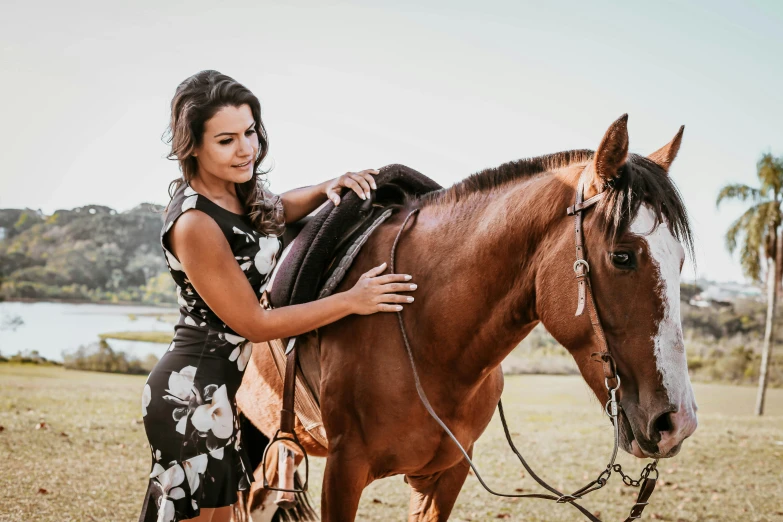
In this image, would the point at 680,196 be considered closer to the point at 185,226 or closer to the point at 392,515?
the point at 185,226

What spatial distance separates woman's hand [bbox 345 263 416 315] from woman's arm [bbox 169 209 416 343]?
0.25 ft

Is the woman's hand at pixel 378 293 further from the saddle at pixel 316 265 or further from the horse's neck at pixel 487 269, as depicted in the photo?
the saddle at pixel 316 265

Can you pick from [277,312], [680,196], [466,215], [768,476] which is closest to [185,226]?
[277,312]

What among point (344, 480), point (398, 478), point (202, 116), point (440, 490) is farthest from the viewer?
point (398, 478)

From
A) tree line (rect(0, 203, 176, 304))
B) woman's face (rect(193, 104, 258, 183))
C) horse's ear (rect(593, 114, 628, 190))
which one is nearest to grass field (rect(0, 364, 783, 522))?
tree line (rect(0, 203, 176, 304))

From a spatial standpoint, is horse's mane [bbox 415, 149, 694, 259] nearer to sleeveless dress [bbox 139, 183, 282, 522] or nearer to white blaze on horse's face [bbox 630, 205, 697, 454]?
white blaze on horse's face [bbox 630, 205, 697, 454]

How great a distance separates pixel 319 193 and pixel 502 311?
41.6 inches

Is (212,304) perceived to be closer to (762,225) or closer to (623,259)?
(623,259)

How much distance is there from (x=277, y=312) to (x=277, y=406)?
43.3 inches

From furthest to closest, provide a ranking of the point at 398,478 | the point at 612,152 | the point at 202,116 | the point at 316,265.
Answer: the point at 398,478 < the point at 316,265 < the point at 202,116 < the point at 612,152

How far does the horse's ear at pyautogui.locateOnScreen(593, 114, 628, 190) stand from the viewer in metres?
1.80

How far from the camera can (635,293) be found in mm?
1773

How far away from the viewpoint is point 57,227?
37.2ft

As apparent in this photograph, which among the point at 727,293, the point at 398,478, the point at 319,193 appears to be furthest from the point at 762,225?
the point at 319,193
